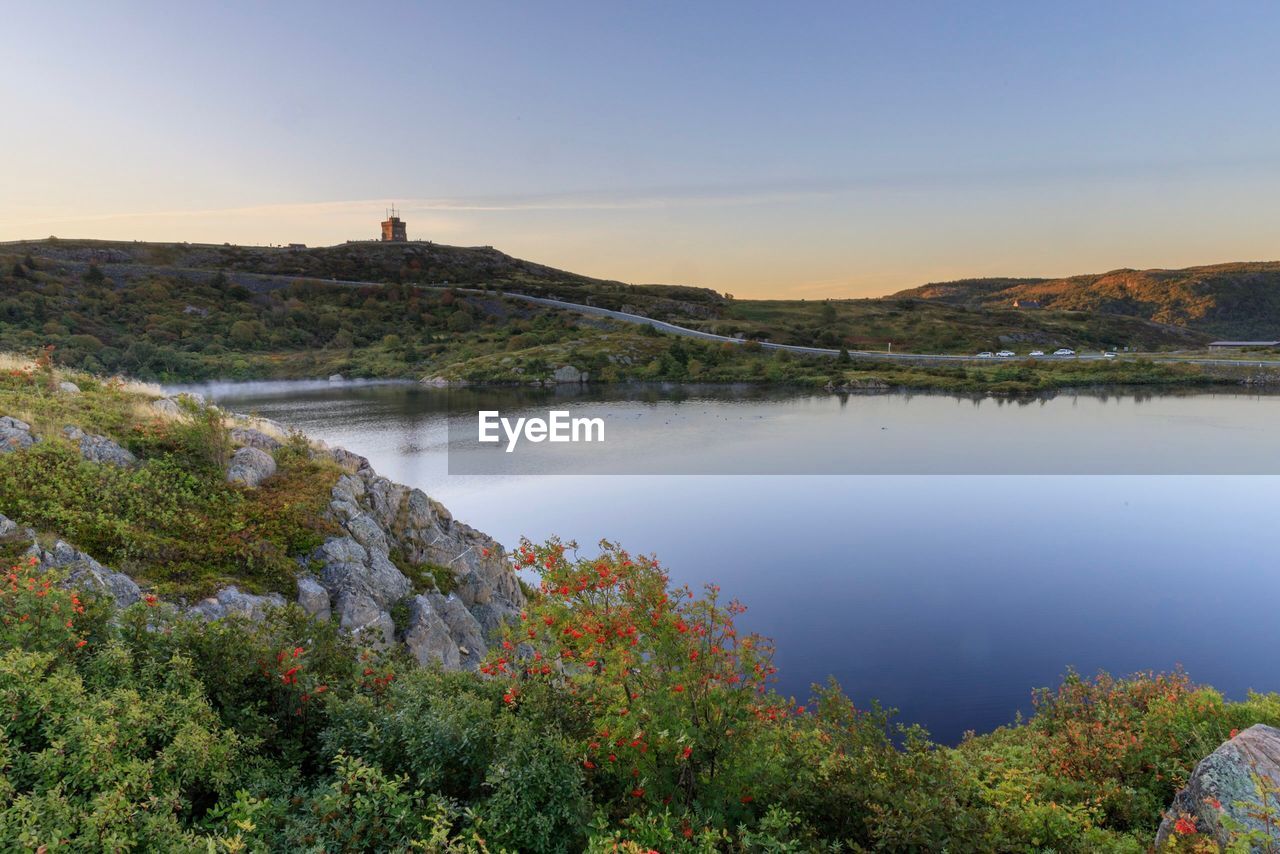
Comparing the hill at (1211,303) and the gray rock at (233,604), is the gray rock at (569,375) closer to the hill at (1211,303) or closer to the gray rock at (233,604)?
the gray rock at (233,604)

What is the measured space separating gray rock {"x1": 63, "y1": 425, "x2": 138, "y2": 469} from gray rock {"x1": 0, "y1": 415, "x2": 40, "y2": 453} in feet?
1.95

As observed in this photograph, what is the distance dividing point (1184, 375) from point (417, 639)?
305ft

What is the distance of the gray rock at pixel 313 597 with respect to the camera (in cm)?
1143

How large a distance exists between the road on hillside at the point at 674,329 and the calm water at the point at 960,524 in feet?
96.6

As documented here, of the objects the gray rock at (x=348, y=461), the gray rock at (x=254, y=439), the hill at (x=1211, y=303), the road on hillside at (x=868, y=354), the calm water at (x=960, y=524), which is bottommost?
the calm water at (x=960, y=524)

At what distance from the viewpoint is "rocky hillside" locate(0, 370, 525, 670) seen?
10.2 metres

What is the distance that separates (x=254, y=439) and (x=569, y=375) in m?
62.6

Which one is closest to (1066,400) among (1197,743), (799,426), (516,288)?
(799,426)

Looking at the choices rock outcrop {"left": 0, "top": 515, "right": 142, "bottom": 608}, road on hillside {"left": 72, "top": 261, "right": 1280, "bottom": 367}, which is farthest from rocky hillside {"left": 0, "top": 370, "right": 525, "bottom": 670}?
road on hillside {"left": 72, "top": 261, "right": 1280, "bottom": 367}

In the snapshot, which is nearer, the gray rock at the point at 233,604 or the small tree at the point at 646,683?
the small tree at the point at 646,683

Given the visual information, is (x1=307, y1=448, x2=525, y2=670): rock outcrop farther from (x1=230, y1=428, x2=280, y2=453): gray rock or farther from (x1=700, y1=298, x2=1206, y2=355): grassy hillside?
(x1=700, y1=298, x2=1206, y2=355): grassy hillside

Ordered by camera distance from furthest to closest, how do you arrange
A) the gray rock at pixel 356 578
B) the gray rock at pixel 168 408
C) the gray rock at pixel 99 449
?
the gray rock at pixel 168 408 < the gray rock at pixel 99 449 < the gray rock at pixel 356 578

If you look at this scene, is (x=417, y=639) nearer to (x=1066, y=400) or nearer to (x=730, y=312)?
(x=1066, y=400)

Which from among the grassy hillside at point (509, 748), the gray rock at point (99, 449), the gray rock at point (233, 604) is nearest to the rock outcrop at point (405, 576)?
the gray rock at point (233, 604)
